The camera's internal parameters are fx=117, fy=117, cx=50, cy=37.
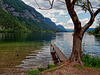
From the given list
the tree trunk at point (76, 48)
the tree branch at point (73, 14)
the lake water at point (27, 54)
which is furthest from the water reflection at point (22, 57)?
the tree branch at point (73, 14)

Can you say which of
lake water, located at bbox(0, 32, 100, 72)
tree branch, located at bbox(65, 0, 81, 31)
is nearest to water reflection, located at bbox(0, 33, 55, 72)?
lake water, located at bbox(0, 32, 100, 72)

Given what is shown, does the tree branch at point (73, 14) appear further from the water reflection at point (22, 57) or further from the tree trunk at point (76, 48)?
the water reflection at point (22, 57)

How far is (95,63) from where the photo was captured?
10.6m

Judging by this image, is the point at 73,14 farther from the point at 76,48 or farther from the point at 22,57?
the point at 22,57

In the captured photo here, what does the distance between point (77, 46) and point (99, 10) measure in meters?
3.59

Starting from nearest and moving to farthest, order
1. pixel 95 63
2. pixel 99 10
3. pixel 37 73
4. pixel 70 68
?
pixel 37 73 < pixel 70 68 < pixel 99 10 < pixel 95 63

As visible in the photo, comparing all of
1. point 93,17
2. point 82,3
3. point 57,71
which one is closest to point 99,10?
point 93,17

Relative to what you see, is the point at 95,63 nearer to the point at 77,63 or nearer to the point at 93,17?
the point at 77,63

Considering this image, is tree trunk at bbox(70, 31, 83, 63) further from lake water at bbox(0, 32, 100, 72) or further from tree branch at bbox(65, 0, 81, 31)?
lake water at bbox(0, 32, 100, 72)

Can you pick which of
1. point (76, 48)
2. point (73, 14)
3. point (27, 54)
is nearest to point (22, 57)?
point (27, 54)

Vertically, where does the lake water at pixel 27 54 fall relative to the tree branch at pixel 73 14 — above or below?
below

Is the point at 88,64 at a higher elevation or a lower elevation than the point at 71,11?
lower

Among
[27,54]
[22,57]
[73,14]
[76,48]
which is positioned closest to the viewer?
[73,14]

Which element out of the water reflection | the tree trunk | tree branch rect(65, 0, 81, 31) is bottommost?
the water reflection
